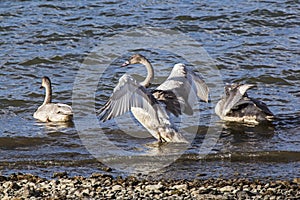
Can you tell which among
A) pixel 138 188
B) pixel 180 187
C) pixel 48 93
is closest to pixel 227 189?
pixel 180 187

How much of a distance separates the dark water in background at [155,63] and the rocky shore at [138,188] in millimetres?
442

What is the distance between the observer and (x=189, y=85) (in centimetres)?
942

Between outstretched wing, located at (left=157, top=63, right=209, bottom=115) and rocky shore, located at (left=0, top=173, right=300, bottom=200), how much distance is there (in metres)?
2.16

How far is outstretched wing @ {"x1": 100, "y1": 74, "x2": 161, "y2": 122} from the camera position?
837 centimetres

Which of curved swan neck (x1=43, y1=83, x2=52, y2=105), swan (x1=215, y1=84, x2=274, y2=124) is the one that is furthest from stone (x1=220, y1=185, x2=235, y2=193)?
curved swan neck (x1=43, y1=83, x2=52, y2=105)

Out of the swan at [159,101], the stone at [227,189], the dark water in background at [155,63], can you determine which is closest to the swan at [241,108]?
the dark water in background at [155,63]

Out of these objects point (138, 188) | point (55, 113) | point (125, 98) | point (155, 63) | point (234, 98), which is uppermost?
point (155, 63)

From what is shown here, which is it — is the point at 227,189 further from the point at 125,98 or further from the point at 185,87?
the point at 185,87

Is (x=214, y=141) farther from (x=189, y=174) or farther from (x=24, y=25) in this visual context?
(x=24, y=25)

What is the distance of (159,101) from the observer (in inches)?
355

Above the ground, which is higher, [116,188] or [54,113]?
[54,113]

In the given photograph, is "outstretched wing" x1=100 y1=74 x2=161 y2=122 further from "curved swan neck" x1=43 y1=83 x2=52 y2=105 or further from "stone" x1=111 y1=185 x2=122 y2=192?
"curved swan neck" x1=43 y1=83 x2=52 y2=105

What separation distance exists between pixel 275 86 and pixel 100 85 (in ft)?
8.92

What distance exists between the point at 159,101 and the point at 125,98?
2.25 ft
